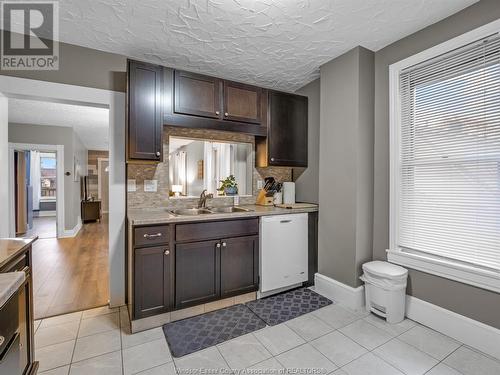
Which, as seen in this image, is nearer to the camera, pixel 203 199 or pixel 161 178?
pixel 161 178

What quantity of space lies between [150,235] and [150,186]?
777 mm

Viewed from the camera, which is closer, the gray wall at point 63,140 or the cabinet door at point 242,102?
the cabinet door at point 242,102

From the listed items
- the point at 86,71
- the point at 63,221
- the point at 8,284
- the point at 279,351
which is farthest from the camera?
the point at 63,221

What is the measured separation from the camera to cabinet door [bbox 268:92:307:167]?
3.03 meters

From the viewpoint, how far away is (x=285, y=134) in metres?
3.13

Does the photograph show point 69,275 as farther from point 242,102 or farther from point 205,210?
point 242,102

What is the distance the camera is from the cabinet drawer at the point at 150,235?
2.07m

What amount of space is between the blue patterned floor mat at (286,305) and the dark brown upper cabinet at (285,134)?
1475 millimetres

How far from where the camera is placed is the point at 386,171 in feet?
8.07

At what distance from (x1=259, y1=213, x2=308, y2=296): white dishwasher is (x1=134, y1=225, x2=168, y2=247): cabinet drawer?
0.96 meters

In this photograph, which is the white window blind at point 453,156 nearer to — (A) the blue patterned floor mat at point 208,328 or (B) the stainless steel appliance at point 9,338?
(A) the blue patterned floor mat at point 208,328

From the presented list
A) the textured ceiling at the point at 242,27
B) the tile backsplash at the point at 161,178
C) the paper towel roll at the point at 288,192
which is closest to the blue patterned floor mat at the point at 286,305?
the paper towel roll at the point at 288,192

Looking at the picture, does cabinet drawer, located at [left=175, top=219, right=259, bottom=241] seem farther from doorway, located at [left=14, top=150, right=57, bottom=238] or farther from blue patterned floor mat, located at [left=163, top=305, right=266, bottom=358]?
doorway, located at [left=14, top=150, right=57, bottom=238]

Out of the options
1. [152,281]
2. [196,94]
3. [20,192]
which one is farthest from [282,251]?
[20,192]
